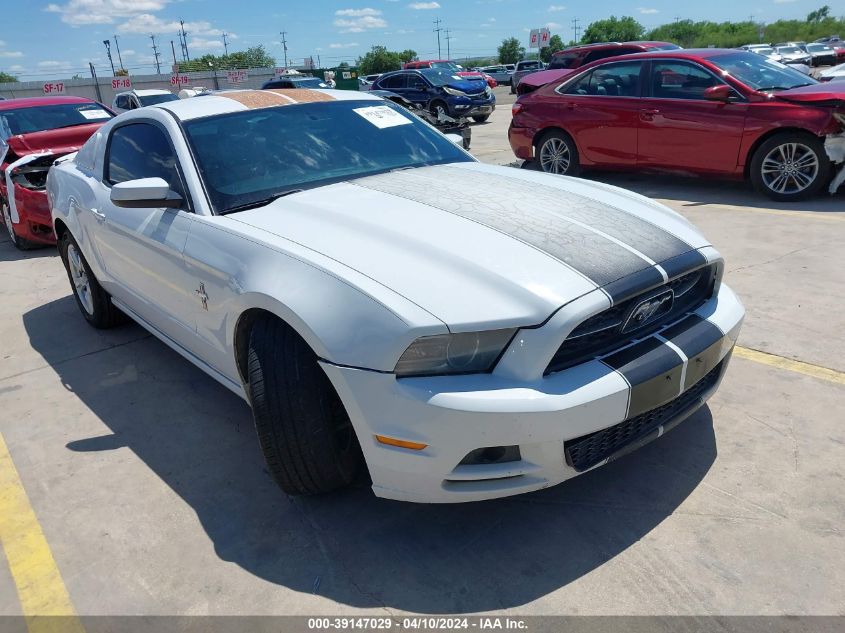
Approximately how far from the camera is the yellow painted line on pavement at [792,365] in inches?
132

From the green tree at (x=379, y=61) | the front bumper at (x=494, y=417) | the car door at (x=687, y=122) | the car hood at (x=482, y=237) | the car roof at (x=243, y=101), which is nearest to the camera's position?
the front bumper at (x=494, y=417)

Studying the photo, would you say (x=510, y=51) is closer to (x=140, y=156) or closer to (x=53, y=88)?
(x=53, y=88)

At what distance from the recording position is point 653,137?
7.54 m

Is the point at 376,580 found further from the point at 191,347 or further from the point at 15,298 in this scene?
the point at 15,298

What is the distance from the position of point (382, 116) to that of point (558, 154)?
525cm

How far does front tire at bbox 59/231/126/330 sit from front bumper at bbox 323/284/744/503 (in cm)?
297

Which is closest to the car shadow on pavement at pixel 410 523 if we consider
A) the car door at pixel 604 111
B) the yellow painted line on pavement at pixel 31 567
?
the yellow painted line on pavement at pixel 31 567

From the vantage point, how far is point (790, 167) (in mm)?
6750

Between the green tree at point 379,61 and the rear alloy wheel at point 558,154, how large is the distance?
63.0m

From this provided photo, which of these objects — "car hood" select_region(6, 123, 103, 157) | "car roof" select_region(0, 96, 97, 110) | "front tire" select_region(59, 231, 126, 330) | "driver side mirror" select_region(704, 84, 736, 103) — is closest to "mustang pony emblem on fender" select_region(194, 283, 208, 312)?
"front tire" select_region(59, 231, 126, 330)

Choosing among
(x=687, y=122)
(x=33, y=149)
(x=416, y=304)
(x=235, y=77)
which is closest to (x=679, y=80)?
(x=687, y=122)

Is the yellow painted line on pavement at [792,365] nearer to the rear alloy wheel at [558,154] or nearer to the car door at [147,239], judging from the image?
the car door at [147,239]

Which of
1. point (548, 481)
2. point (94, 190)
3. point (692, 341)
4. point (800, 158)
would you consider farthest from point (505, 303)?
point (800, 158)

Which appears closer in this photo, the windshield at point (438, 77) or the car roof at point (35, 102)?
the car roof at point (35, 102)
